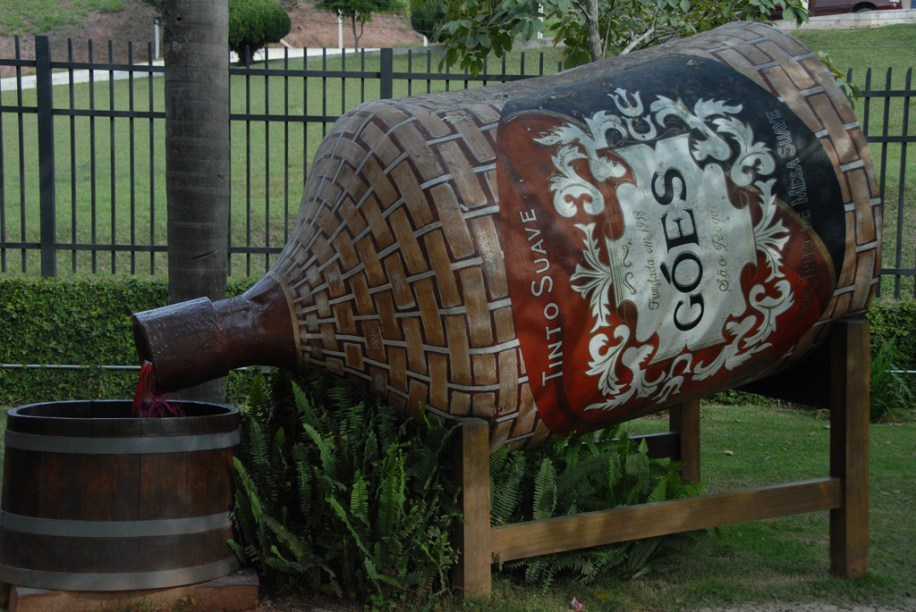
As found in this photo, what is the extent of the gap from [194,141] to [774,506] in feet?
9.14

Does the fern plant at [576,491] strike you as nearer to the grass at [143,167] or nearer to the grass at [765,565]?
the grass at [765,565]

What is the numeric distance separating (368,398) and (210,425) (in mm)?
601

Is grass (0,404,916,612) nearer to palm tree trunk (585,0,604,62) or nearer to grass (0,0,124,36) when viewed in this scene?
palm tree trunk (585,0,604,62)

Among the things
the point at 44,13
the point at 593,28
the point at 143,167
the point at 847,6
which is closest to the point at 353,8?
the point at 44,13

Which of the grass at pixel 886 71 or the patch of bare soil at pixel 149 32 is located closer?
the grass at pixel 886 71

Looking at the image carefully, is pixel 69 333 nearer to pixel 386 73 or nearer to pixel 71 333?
pixel 71 333

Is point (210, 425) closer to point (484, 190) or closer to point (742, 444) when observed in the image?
point (484, 190)

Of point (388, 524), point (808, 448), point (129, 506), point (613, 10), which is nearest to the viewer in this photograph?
point (129, 506)

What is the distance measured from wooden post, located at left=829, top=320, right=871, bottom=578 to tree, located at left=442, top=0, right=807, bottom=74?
279 cm

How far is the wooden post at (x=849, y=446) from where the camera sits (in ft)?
13.0

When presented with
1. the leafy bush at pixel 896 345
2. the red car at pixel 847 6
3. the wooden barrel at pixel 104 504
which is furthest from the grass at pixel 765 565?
the red car at pixel 847 6

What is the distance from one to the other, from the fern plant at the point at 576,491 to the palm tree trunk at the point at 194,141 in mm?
1483

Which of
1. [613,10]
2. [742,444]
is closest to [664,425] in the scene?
[742,444]

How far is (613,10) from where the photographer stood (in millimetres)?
7195
